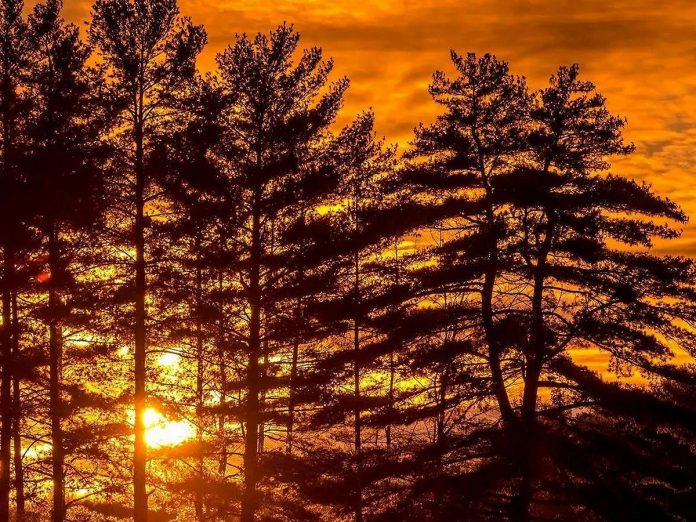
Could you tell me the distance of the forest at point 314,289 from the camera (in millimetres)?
17406

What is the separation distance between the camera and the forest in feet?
57.1

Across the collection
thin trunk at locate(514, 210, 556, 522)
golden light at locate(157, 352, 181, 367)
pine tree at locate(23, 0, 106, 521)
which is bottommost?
thin trunk at locate(514, 210, 556, 522)

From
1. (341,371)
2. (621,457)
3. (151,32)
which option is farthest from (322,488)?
(151,32)

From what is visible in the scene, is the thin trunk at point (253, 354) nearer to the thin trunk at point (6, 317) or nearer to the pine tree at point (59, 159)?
the pine tree at point (59, 159)

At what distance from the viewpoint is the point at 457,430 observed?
1820 cm

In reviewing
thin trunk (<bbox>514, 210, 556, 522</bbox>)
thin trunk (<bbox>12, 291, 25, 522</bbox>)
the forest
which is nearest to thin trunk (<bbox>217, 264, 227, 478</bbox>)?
the forest

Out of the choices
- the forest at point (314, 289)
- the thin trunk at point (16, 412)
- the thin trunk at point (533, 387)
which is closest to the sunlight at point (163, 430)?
the forest at point (314, 289)

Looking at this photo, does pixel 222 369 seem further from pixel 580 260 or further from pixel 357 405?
pixel 580 260

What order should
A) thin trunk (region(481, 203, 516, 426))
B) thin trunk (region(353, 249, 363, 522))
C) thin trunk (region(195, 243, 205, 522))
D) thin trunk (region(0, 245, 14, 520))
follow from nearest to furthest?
thin trunk (region(481, 203, 516, 426)), thin trunk (region(0, 245, 14, 520)), thin trunk (region(195, 243, 205, 522)), thin trunk (region(353, 249, 363, 522))

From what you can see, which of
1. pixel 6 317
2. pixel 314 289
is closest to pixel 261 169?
pixel 314 289

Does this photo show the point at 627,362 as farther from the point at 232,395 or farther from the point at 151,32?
the point at 151,32

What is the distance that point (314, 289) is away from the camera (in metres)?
19.7

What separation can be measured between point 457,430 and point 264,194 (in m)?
7.26

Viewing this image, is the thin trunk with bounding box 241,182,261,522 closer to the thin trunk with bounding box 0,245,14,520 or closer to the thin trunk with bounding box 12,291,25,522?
the thin trunk with bounding box 0,245,14,520
